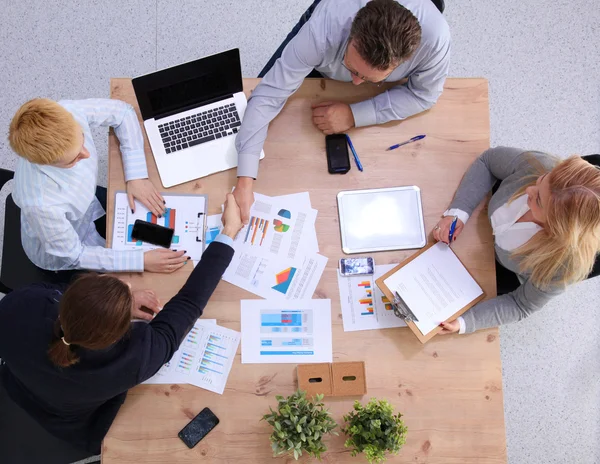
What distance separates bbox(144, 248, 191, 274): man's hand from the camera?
4.82 feet

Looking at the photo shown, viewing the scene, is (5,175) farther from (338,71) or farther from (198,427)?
(338,71)

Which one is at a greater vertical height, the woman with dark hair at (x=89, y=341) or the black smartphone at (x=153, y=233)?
the black smartphone at (x=153, y=233)

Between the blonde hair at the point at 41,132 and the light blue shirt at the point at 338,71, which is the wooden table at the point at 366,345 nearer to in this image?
the light blue shirt at the point at 338,71

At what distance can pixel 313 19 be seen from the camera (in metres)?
1.46

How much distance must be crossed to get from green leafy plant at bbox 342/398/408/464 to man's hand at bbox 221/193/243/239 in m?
0.59

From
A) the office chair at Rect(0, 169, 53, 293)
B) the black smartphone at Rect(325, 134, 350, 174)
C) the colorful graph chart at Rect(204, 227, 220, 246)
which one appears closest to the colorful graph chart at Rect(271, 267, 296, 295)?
the colorful graph chart at Rect(204, 227, 220, 246)

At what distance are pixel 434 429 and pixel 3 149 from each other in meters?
2.15

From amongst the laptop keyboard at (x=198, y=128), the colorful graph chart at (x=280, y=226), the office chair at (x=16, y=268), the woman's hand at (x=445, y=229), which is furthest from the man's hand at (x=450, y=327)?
the office chair at (x=16, y=268)

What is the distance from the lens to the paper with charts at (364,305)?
1.49 m

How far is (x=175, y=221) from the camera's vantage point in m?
1.53

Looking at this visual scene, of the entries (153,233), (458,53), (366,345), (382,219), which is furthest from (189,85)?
(458,53)

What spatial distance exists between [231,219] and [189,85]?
432mm

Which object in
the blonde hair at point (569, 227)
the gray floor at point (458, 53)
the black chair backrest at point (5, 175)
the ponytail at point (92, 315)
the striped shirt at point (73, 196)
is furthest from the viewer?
the gray floor at point (458, 53)

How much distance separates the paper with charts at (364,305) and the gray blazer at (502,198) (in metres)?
0.23
